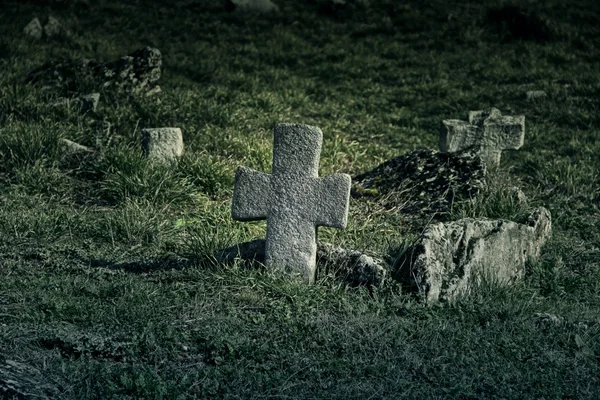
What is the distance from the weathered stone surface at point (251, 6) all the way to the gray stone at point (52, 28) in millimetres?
3721

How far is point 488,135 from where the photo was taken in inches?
377

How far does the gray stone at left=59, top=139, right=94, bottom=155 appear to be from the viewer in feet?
29.0

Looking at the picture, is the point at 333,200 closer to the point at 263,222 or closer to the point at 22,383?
the point at 263,222

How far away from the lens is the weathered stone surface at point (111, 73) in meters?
11.3

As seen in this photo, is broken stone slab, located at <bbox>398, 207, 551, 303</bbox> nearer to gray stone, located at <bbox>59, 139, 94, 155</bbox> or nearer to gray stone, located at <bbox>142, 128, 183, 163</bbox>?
gray stone, located at <bbox>142, 128, 183, 163</bbox>

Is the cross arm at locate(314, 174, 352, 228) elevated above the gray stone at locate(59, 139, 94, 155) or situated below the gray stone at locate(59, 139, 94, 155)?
above

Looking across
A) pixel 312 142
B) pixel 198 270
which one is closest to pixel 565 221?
pixel 312 142

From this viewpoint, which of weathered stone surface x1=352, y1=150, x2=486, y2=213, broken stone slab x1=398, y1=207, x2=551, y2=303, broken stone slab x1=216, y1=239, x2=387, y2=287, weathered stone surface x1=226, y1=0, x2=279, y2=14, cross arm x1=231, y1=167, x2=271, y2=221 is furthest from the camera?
weathered stone surface x1=226, y1=0, x2=279, y2=14

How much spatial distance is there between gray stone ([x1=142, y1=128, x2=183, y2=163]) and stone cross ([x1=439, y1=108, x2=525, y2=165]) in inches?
119

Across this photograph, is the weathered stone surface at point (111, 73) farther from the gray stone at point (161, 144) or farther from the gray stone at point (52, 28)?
the gray stone at point (52, 28)

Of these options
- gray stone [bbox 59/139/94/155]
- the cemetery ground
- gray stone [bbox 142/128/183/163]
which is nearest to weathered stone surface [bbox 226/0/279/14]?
the cemetery ground

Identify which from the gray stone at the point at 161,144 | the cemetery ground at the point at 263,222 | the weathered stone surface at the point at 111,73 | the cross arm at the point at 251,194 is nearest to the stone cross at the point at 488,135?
the cemetery ground at the point at 263,222

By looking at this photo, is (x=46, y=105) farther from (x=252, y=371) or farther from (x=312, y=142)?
(x=252, y=371)

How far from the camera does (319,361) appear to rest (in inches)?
188
